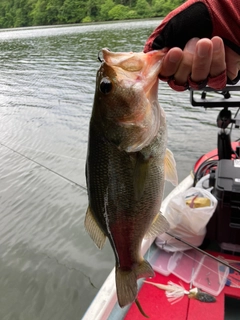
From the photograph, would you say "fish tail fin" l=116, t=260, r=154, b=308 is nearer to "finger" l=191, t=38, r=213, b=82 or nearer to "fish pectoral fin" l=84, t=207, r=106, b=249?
"fish pectoral fin" l=84, t=207, r=106, b=249

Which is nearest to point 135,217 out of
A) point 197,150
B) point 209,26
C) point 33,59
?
point 209,26

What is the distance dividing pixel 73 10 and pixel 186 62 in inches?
2709

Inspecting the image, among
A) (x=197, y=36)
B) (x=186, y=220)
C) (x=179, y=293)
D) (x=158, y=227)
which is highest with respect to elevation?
(x=197, y=36)

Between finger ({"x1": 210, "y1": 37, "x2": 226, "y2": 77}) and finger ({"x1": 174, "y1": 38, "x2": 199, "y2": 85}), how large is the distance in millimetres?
109

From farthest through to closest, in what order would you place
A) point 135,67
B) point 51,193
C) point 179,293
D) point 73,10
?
point 73,10
point 51,193
point 179,293
point 135,67

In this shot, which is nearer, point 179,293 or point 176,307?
point 176,307

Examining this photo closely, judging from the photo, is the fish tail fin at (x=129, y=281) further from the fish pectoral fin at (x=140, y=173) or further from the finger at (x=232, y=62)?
the finger at (x=232, y=62)

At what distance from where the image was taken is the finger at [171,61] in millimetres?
1427

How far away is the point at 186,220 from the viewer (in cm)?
323

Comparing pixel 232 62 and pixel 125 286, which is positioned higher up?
pixel 232 62

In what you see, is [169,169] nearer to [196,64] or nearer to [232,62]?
[196,64]

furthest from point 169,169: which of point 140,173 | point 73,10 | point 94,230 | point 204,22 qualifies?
point 73,10

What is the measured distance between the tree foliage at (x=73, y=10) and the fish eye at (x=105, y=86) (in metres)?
53.8

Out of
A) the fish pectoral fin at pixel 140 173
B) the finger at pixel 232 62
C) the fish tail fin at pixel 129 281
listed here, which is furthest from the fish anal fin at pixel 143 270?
the finger at pixel 232 62
